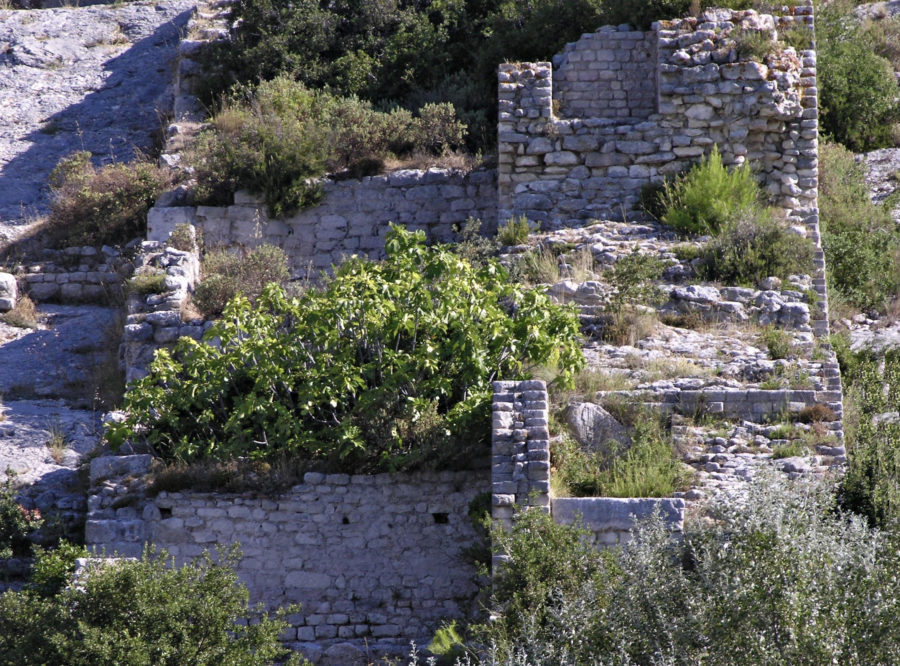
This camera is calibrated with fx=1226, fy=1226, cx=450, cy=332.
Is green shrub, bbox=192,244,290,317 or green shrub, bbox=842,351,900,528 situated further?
green shrub, bbox=192,244,290,317

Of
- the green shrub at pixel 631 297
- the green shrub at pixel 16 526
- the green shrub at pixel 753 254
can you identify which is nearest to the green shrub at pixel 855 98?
the green shrub at pixel 753 254

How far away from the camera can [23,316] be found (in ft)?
46.6

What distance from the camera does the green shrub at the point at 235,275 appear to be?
12984mm

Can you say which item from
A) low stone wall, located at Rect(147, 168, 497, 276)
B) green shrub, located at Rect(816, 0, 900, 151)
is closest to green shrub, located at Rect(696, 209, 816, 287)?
low stone wall, located at Rect(147, 168, 497, 276)

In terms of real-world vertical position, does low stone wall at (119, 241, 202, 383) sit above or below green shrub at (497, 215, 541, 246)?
below

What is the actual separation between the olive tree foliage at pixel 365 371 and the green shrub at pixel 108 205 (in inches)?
189

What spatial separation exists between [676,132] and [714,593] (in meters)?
7.99

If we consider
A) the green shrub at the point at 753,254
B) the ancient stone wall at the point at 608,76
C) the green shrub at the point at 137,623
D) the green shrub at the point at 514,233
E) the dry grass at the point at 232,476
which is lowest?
the green shrub at the point at 137,623

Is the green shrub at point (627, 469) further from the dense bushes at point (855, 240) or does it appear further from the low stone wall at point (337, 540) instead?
the dense bushes at point (855, 240)

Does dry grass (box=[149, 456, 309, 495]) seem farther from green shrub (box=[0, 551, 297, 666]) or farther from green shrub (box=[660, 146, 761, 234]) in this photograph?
green shrub (box=[660, 146, 761, 234])

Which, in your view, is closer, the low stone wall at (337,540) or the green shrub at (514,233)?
the low stone wall at (337,540)

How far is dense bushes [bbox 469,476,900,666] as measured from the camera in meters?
6.93

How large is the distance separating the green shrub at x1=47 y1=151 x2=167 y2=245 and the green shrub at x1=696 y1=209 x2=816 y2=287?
22.5 ft

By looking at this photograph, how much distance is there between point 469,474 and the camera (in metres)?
10.2
